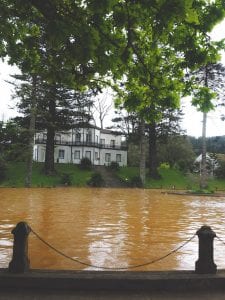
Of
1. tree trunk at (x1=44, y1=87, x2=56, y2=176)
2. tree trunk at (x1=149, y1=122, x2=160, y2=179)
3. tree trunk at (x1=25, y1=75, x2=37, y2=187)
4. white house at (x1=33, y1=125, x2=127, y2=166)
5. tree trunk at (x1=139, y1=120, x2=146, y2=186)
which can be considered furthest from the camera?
white house at (x1=33, y1=125, x2=127, y2=166)

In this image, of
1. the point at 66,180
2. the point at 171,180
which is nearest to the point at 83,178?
the point at 66,180

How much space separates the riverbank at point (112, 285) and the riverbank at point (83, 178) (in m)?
34.3

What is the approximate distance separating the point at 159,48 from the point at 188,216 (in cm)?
816

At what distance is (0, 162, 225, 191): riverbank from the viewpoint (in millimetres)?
42969

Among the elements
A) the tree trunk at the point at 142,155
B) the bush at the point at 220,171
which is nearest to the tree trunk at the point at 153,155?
the tree trunk at the point at 142,155

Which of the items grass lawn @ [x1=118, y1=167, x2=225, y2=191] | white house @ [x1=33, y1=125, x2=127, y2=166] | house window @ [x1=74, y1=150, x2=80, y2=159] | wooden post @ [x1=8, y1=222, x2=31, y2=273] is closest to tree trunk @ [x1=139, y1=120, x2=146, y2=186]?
grass lawn @ [x1=118, y1=167, x2=225, y2=191]

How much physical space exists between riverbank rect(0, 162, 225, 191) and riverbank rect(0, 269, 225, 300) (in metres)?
34.3

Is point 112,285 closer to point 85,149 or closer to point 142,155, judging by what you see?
point 142,155

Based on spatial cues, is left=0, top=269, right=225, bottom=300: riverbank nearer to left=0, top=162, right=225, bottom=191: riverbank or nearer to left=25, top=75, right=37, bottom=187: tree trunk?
left=25, top=75, right=37, bottom=187: tree trunk

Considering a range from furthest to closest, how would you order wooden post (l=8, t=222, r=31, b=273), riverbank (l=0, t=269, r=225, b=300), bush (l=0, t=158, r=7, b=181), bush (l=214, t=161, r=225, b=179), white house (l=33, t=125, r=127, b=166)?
white house (l=33, t=125, r=127, b=166)
bush (l=214, t=161, r=225, b=179)
bush (l=0, t=158, r=7, b=181)
wooden post (l=8, t=222, r=31, b=273)
riverbank (l=0, t=269, r=225, b=300)

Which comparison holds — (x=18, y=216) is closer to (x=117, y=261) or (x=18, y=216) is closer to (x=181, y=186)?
(x=117, y=261)

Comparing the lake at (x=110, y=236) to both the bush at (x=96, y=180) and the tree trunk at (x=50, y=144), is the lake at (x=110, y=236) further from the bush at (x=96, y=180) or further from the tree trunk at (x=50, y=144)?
the tree trunk at (x=50, y=144)

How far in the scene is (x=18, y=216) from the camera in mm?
15594

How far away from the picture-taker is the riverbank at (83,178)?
43.0 meters
